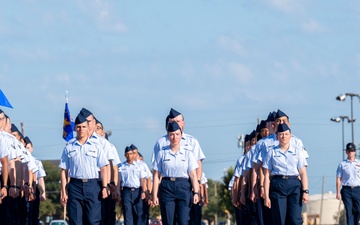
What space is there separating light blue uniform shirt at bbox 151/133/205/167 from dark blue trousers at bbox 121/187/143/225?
7.48 meters

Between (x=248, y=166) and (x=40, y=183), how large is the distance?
4604 millimetres

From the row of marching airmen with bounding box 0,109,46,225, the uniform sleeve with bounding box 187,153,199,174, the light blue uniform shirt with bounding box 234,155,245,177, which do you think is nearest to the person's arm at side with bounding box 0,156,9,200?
the row of marching airmen with bounding box 0,109,46,225

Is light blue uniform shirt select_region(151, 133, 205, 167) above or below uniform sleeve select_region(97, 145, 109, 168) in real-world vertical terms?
above

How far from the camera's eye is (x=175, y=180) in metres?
19.4

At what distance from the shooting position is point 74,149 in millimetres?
18438

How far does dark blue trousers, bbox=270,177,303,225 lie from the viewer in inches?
741

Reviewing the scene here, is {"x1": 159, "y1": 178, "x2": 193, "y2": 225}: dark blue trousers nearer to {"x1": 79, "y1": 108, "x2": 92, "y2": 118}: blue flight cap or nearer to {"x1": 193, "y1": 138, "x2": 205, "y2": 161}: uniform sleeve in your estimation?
{"x1": 193, "y1": 138, "x2": 205, "y2": 161}: uniform sleeve

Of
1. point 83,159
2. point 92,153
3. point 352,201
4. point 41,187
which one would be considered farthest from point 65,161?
point 352,201

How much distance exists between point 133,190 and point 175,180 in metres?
8.41

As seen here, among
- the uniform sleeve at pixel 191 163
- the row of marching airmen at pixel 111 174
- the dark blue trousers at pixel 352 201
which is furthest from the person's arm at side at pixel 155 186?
the dark blue trousers at pixel 352 201

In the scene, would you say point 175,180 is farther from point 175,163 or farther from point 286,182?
point 286,182

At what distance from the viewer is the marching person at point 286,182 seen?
1883cm

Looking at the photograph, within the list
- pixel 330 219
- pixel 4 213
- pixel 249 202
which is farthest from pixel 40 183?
pixel 330 219

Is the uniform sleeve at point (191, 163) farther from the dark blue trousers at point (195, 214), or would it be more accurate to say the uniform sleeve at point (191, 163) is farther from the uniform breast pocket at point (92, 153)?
the dark blue trousers at point (195, 214)
